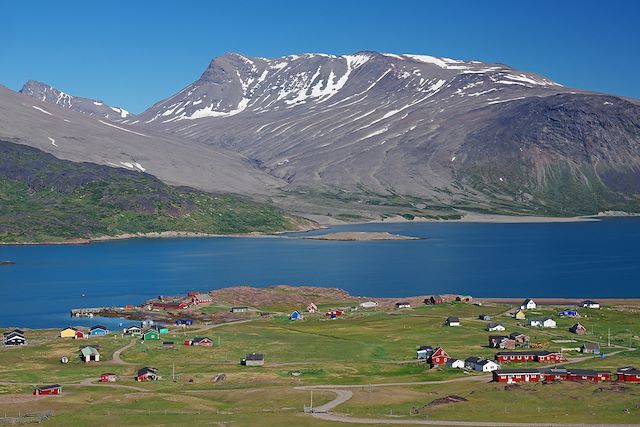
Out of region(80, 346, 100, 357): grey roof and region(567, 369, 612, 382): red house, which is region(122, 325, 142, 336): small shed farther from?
region(567, 369, 612, 382): red house

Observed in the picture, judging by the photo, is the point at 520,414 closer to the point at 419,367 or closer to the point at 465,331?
the point at 419,367

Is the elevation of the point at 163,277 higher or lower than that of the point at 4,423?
higher

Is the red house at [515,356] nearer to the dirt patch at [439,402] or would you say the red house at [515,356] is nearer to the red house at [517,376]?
the red house at [517,376]

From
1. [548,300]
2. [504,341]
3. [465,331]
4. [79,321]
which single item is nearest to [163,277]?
[79,321]

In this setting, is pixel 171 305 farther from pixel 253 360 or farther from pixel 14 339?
pixel 253 360

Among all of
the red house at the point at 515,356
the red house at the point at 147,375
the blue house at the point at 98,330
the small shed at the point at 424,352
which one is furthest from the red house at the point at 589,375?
the blue house at the point at 98,330

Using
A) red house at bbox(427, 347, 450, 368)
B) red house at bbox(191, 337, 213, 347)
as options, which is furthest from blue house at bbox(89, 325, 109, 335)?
red house at bbox(427, 347, 450, 368)

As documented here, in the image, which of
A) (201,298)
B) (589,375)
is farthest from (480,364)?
(201,298)
